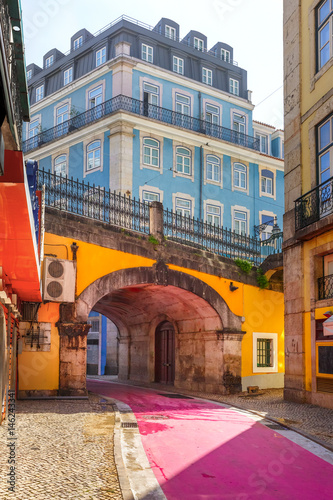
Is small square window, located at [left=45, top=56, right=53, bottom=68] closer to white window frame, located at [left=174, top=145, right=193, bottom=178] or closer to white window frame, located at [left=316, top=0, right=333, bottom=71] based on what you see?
white window frame, located at [left=174, top=145, right=193, bottom=178]

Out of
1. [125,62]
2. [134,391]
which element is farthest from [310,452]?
[125,62]

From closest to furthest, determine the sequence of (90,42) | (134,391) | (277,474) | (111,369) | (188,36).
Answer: (277,474), (134,391), (111,369), (90,42), (188,36)

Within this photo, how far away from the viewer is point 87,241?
1450 centimetres

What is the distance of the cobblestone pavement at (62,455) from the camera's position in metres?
5.56

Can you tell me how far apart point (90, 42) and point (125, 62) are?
4164 millimetres

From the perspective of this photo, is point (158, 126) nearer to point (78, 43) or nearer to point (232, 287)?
point (78, 43)

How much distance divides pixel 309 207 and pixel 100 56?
1845cm

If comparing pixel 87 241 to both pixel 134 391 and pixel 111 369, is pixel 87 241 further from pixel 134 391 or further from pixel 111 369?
Answer: pixel 111 369

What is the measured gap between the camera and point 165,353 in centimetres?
2031

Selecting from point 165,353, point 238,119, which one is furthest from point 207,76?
point 165,353

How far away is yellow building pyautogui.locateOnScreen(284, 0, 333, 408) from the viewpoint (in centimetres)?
1352

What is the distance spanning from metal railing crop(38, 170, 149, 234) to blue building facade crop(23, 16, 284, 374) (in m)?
9.05

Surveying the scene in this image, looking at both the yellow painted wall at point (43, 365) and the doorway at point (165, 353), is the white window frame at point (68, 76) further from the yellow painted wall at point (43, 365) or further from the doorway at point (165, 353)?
the yellow painted wall at point (43, 365)

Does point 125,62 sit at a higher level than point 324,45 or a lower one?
higher
